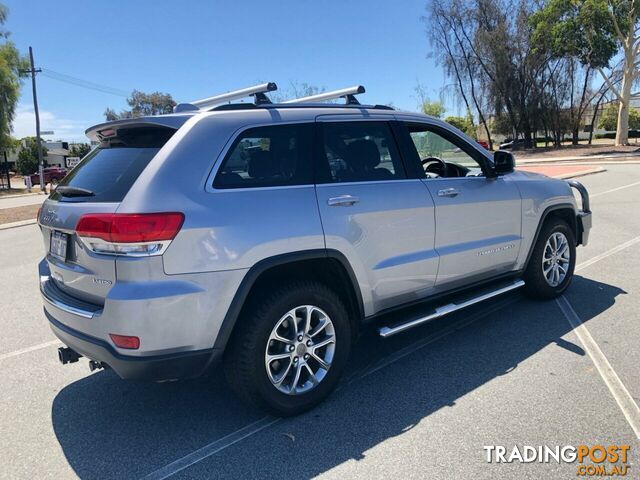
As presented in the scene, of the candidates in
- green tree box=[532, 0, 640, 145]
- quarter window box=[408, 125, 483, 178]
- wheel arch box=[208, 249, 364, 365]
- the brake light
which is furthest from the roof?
green tree box=[532, 0, 640, 145]

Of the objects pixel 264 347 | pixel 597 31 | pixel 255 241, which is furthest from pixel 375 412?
pixel 597 31

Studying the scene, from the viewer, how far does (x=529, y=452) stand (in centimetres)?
276

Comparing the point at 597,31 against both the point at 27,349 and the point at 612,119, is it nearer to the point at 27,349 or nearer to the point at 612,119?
the point at 27,349

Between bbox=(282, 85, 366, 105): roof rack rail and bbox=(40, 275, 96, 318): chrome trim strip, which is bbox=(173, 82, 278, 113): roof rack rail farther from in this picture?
bbox=(40, 275, 96, 318): chrome trim strip

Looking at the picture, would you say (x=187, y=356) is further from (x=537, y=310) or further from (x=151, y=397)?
(x=537, y=310)

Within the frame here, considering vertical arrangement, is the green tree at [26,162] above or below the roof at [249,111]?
below

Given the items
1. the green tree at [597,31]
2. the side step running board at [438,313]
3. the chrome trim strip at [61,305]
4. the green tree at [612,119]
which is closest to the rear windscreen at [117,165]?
the chrome trim strip at [61,305]

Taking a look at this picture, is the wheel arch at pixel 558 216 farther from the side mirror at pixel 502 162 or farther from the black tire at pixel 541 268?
the side mirror at pixel 502 162

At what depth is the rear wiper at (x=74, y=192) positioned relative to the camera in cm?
299

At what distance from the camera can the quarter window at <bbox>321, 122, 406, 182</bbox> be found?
11.2ft

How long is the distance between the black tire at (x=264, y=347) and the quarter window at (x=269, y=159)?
0.66 metres

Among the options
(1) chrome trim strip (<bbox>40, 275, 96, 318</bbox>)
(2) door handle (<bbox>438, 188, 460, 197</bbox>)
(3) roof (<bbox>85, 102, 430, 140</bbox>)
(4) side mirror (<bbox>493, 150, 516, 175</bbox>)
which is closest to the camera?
(1) chrome trim strip (<bbox>40, 275, 96, 318</bbox>)

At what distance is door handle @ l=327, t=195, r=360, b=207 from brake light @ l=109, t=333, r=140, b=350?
→ 54.4 inches

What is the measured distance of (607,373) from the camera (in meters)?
3.57
